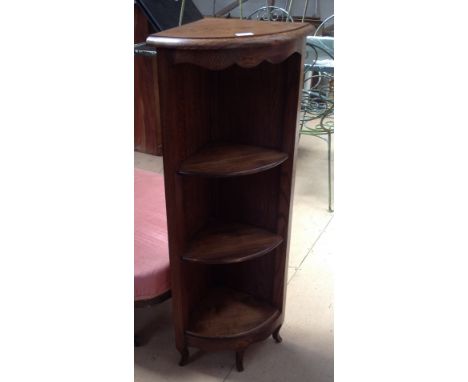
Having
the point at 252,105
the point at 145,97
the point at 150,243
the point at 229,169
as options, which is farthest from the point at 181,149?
the point at 145,97

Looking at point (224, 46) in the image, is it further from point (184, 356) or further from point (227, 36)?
point (184, 356)

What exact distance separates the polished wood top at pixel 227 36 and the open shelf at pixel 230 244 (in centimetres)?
62

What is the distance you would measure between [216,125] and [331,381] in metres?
0.91

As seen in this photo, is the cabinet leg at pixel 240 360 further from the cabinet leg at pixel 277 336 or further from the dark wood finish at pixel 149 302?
the dark wood finish at pixel 149 302

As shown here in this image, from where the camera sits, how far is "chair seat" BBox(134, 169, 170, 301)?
5.01 feet

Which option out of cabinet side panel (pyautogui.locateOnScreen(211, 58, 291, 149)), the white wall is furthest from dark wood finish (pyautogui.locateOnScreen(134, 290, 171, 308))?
the white wall

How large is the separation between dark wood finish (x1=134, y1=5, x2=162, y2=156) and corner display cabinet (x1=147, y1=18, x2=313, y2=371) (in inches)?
56.4

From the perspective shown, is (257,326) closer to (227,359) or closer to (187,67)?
(227,359)

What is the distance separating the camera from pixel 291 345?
171cm

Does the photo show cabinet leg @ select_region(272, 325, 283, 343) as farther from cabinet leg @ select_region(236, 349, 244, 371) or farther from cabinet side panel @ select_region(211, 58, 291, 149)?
cabinet side panel @ select_region(211, 58, 291, 149)

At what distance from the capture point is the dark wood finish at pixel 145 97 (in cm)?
294

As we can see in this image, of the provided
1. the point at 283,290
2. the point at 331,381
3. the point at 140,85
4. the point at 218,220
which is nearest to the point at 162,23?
the point at 140,85

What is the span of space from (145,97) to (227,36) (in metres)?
2.04

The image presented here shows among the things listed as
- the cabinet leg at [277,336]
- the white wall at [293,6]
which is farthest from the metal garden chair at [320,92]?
the white wall at [293,6]
